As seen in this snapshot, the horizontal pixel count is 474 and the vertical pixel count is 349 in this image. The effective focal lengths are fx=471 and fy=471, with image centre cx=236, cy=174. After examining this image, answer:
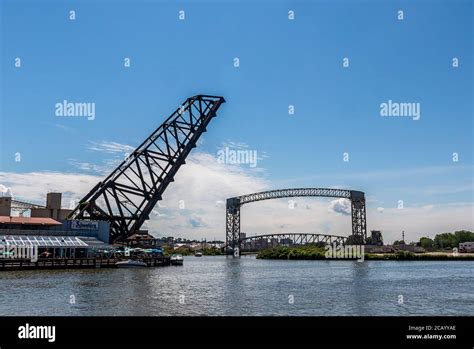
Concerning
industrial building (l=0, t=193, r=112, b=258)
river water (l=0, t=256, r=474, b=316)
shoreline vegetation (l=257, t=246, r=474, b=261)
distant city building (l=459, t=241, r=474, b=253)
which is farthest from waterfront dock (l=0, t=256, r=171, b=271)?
distant city building (l=459, t=241, r=474, b=253)

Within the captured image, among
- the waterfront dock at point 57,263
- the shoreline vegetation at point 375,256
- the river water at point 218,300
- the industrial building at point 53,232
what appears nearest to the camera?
the river water at point 218,300

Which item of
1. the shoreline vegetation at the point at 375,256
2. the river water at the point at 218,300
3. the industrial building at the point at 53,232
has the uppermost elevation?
the industrial building at the point at 53,232

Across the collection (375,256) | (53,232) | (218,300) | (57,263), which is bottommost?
(375,256)

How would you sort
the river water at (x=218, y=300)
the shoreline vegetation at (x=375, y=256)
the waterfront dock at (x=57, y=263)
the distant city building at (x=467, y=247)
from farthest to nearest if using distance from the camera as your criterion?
the distant city building at (x=467, y=247), the shoreline vegetation at (x=375, y=256), the waterfront dock at (x=57, y=263), the river water at (x=218, y=300)

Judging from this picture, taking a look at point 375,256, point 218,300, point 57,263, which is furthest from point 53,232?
point 375,256

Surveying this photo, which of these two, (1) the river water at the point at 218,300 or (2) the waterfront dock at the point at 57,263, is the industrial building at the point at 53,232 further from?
(1) the river water at the point at 218,300

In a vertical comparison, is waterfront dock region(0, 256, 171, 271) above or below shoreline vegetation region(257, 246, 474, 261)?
above

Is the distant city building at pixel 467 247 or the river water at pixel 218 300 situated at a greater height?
the river water at pixel 218 300

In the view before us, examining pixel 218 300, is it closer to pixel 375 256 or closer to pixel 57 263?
pixel 57 263

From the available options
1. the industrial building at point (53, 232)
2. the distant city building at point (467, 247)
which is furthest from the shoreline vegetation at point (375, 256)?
the industrial building at point (53, 232)

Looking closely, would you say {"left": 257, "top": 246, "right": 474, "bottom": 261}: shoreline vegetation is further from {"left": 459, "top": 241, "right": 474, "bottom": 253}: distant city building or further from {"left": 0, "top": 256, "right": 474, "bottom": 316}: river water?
{"left": 0, "top": 256, "right": 474, "bottom": 316}: river water
